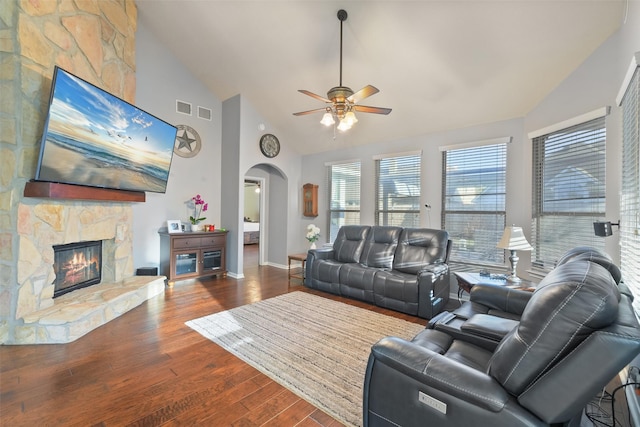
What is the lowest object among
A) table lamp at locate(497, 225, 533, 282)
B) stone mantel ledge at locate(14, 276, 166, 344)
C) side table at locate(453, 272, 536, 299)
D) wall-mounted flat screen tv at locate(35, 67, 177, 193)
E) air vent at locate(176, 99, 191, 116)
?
stone mantel ledge at locate(14, 276, 166, 344)

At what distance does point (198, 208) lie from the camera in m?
5.38

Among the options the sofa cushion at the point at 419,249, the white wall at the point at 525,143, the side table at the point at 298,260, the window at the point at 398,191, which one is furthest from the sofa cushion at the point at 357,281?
the white wall at the point at 525,143

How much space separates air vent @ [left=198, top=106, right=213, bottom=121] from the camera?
5.38 metres

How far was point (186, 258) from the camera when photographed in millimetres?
4883

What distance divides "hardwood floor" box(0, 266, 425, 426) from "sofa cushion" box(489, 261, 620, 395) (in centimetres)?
114

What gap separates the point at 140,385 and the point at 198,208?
368cm

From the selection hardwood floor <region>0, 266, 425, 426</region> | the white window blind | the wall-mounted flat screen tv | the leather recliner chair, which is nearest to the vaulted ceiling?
the white window blind

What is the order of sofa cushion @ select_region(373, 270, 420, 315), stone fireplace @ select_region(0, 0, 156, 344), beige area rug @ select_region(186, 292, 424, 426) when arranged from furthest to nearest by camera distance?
1. sofa cushion @ select_region(373, 270, 420, 315)
2. stone fireplace @ select_region(0, 0, 156, 344)
3. beige area rug @ select_region(186, 292, 424, 426)

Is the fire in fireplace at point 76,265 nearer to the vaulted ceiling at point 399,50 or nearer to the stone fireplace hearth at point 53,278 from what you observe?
the stone fireplace hearth at point 53,278

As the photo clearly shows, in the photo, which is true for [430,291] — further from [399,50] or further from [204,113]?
[204,113]

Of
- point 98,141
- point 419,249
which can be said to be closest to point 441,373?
point 419,249

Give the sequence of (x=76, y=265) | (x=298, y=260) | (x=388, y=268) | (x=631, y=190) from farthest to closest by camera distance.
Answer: (x=298, y=260) < (x=388, y=268) < (x=76, y=265) < (x=631, y=190)

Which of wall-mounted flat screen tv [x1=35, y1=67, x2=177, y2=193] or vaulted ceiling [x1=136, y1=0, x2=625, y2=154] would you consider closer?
wall-mounted flat screen tv [x1=35, y1=67, x2=177, y2=193]

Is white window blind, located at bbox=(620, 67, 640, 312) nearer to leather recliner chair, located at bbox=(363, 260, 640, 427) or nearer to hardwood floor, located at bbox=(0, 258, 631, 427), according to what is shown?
hardwood floor, located at bbox=(0, 258, 631, 427)
